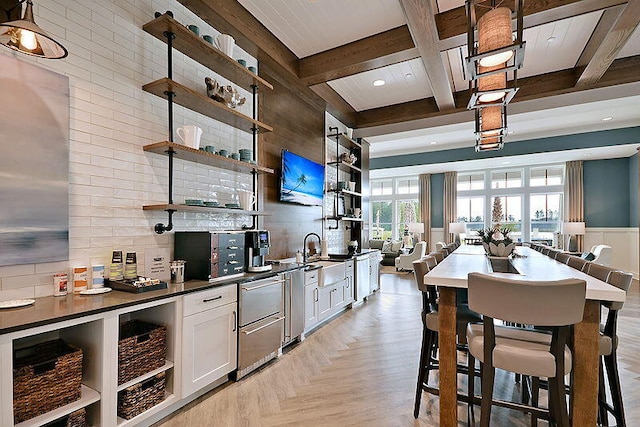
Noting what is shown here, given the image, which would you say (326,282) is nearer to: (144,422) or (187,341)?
(187,341)

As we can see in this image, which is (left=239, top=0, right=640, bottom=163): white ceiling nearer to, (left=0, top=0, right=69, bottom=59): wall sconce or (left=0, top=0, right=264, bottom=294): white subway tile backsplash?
(left=0, top=0, right=264, bottom=294): white subway tile backsplash

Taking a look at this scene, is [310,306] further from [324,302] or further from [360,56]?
[360,56]

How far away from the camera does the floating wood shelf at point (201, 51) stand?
2.46m

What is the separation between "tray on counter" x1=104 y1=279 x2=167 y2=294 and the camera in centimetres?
209

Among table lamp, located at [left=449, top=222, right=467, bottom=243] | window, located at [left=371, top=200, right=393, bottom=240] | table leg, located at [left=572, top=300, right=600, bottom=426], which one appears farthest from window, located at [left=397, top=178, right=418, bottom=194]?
table leg, located at [left=572, top=300, right=600, bottom=426]

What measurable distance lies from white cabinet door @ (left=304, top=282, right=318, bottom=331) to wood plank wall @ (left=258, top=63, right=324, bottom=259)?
1.95 ft

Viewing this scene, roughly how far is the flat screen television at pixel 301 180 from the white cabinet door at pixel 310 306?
113 cm

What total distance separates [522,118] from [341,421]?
657 cm

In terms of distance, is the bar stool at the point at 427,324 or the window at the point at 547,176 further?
the window at the point at 547,176

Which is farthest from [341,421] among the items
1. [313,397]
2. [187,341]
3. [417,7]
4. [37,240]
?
[417,7]

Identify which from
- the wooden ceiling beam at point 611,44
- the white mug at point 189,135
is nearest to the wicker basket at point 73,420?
the white mug at point 189,135

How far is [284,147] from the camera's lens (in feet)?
14.0

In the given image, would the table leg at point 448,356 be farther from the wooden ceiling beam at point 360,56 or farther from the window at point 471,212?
the window at point 471,212

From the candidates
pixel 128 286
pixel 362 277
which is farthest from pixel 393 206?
pixel 128 286
